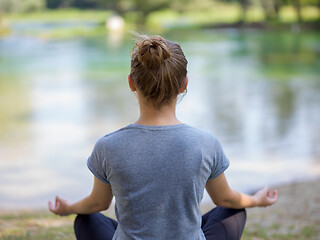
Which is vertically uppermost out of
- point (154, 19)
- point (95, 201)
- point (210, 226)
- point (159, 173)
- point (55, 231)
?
point (154, 19)

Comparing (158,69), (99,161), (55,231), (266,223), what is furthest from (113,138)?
(266,223)

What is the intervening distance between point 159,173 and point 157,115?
0.51ft

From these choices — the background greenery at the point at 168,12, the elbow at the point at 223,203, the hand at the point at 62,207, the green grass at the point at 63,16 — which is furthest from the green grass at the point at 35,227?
the green grass at the point at 63,16

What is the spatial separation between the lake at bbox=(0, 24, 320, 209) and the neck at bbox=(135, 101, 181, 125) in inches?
13.1

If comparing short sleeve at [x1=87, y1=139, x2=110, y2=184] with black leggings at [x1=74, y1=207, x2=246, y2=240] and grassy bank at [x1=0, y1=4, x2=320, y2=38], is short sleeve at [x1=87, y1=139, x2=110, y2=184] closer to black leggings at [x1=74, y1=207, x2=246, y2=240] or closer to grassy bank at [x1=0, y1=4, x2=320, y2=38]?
black leggings at [x1=74, y1=207, x2=246, y2=240]

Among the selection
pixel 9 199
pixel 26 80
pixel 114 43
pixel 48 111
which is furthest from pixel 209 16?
pixel 9 199

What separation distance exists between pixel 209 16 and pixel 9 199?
33.1 meters

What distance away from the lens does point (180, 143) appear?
1.20 meters

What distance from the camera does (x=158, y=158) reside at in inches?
46.8

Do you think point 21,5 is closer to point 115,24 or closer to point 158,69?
point 115,24

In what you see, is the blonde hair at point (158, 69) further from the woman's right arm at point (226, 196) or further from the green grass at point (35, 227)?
the green grass at point (35, 227)

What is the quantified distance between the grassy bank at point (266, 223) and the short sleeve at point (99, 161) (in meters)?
1.01

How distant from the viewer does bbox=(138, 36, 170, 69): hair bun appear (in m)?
1.16

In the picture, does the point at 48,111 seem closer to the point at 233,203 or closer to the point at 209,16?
the point at 233,203
